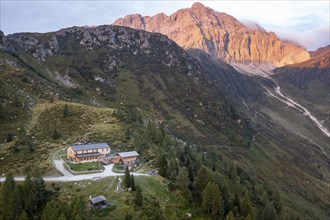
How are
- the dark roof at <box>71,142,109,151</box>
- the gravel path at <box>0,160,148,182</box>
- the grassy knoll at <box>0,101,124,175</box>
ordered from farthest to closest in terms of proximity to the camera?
the dark roof at <box>71,142,109,151</box>, the grassy knoll at <box>0,101,124,175</box>, the gravel path at <box>0,160,148,182</box>

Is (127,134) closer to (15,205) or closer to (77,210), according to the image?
(15,205)

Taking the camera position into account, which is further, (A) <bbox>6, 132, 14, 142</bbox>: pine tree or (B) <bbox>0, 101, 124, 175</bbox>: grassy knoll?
(A) <bbox>6, 132, 14, 142</bbox>: pine tree

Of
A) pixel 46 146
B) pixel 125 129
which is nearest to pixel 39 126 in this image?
pixel 46 146

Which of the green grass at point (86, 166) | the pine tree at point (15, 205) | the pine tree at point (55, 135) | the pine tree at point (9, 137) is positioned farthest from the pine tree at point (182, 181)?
the pine tree at point (9, 137)

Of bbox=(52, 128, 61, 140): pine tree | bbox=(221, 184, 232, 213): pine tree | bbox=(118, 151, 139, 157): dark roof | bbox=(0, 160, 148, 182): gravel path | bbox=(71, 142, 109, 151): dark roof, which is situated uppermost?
bbox=(52, 128, 61, 140): pine tree

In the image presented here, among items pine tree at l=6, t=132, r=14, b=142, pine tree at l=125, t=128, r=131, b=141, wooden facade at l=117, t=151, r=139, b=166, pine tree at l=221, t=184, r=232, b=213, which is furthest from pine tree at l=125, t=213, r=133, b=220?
pine tree at l=6, t=132, r=14, b=142

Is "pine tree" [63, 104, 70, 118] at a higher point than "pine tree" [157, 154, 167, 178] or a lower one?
higher

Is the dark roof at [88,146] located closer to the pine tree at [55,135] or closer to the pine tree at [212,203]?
the pine tree at [55,135]

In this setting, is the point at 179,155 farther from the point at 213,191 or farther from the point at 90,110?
the point at 90,110

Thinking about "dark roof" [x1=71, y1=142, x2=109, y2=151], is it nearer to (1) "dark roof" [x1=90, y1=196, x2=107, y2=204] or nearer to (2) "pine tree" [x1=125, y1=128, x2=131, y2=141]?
(2) "pine tree" [x1=125, y1=128, x2=131, y2=141]
